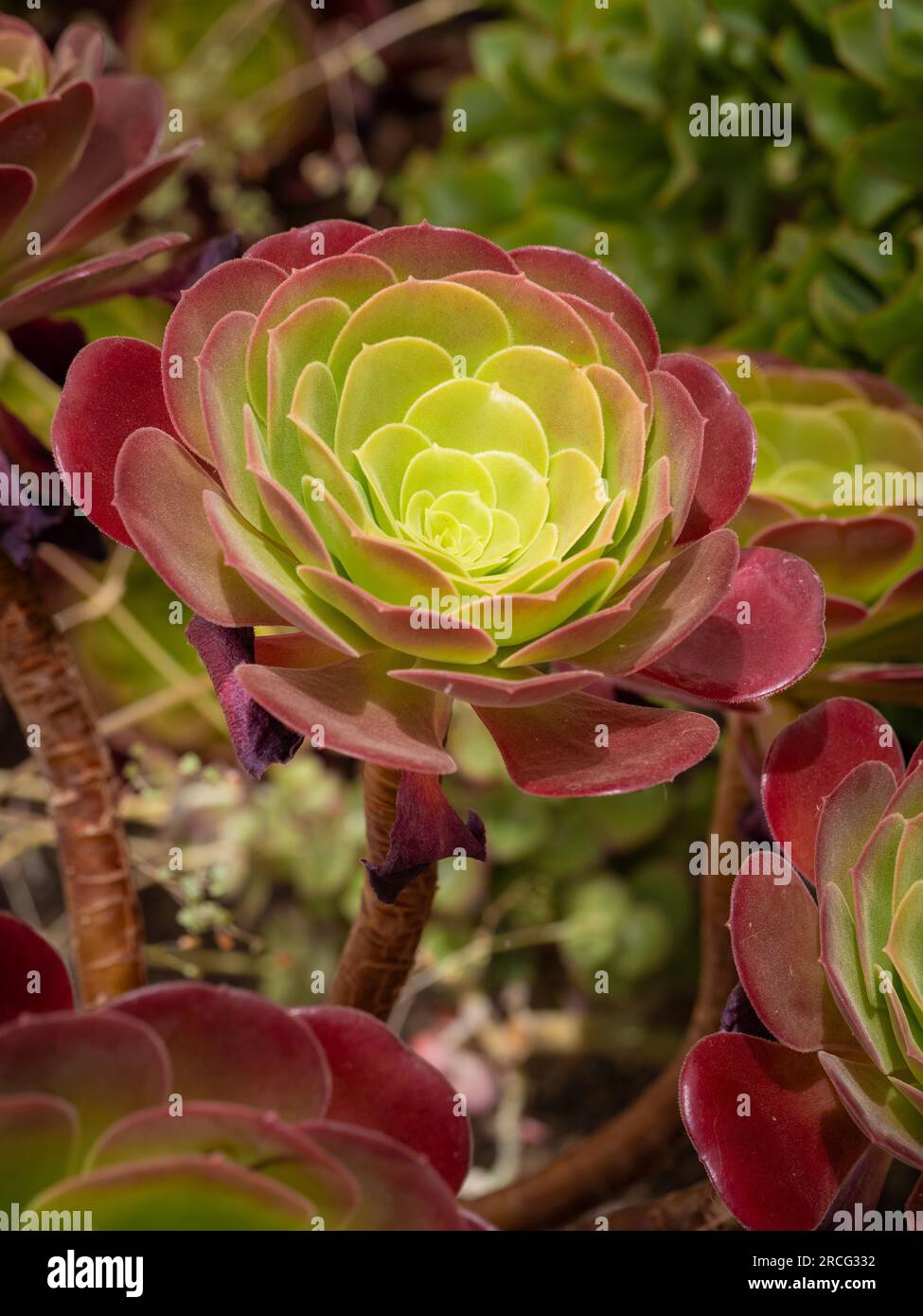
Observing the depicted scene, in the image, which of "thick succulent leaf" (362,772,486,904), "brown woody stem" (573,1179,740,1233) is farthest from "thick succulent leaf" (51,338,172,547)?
"brown woody stem" (573,1179,740,1233)

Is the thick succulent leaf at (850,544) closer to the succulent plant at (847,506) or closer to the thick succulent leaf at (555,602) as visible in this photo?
the succulent plant at (847,506)

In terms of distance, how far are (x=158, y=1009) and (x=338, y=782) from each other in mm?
662

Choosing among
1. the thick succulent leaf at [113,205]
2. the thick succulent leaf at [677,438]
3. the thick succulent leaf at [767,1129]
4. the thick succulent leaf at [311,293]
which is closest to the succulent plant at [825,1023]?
the thick succulent leaf at [767,1129]

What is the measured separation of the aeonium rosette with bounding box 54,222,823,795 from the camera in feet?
1.11

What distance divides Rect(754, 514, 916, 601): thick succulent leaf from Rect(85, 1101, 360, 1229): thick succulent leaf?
31 centimetres

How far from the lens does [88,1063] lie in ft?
1.01

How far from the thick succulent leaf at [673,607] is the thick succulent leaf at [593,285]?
7 cm

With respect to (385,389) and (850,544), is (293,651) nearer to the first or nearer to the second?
(385,389)

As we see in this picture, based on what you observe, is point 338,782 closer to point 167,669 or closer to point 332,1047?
point 167,669

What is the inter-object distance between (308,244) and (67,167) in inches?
5.1

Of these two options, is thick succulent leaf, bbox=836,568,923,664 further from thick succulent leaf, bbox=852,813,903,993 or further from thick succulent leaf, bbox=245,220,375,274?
thick succulent leaf, bbox=245,220,375,274

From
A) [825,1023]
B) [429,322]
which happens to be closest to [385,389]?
[429,322]

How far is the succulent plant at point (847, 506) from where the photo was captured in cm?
51
